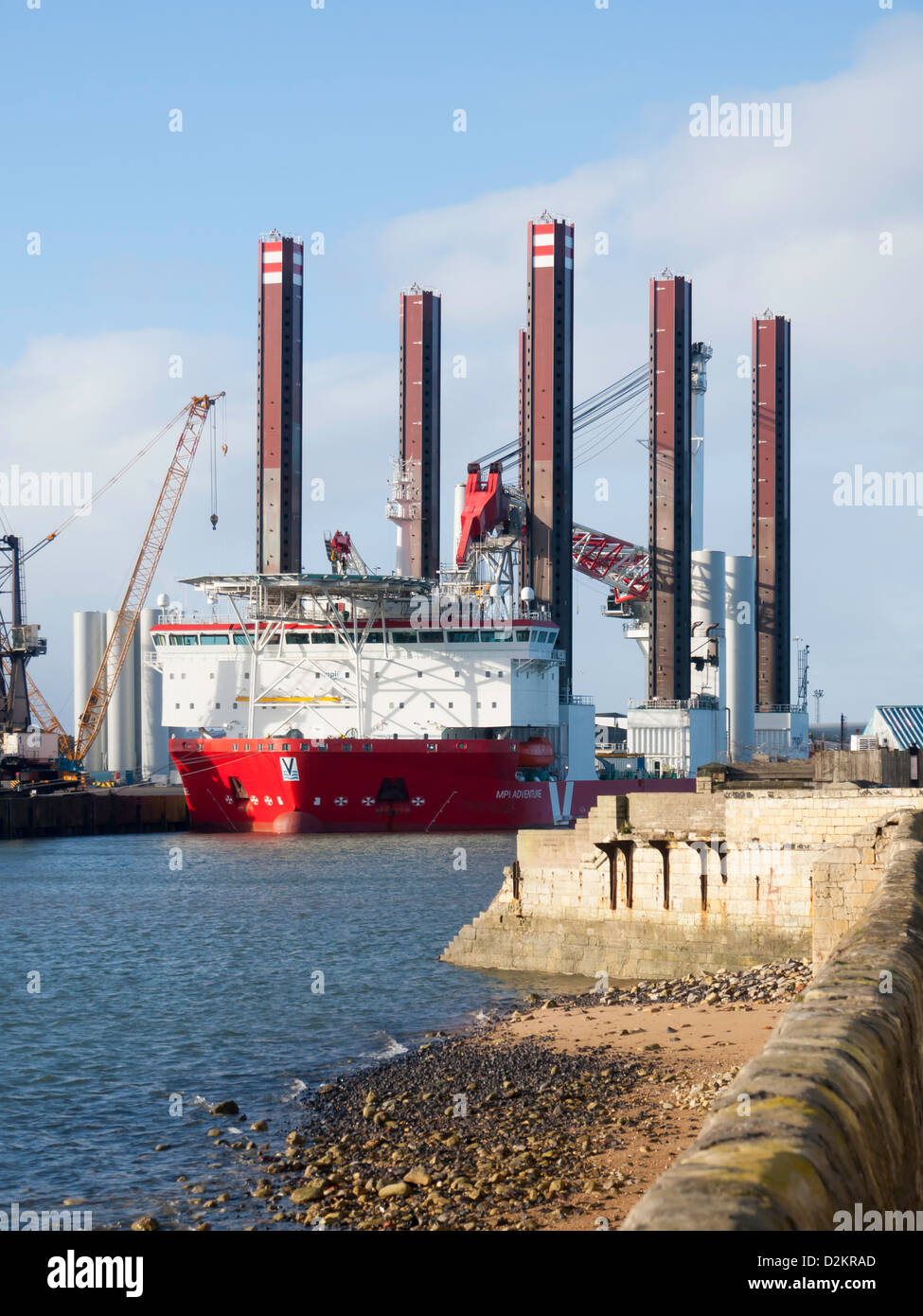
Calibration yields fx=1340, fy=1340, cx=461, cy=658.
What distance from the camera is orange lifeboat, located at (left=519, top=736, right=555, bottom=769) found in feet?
205

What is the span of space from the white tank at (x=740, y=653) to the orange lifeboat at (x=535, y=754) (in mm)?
23629

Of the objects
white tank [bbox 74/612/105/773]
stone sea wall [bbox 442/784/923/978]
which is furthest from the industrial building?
stone sea wall [bbox 442/784/923/978]

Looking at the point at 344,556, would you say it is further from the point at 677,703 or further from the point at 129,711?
the point at 129,711

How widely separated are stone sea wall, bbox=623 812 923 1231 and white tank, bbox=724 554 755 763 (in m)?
77.8

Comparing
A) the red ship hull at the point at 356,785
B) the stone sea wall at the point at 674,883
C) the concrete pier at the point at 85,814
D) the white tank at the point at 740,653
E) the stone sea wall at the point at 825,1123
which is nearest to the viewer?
the stone sea wall at the point at 825,1123

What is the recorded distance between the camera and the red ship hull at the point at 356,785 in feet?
185

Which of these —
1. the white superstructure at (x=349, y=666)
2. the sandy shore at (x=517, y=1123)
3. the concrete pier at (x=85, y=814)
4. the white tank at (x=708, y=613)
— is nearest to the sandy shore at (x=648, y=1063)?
the sandy shore at (x=517, y=1123)

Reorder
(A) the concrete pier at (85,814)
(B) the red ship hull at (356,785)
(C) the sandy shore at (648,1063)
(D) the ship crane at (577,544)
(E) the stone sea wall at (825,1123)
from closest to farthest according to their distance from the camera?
1. (E) the stone sea wall at (825,1123)
2. (C) the sandy shore at (648,1063)
3. (B) the red ship hull at (356,785)
4. (A) the concrete pier at (85,814)
5. (D) the ship crane at (577,544)

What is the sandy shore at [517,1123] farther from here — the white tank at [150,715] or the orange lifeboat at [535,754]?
the white tank at [150,715]

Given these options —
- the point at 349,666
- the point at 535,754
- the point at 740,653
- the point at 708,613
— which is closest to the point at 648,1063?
the point at 535,754

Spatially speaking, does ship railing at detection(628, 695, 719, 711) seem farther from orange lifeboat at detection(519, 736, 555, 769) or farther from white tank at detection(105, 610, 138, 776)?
white tank at detection(105, 610, 138, 776)

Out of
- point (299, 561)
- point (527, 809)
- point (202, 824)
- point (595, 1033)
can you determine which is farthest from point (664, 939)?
point (299, 561)

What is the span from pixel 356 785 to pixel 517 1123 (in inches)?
1715
